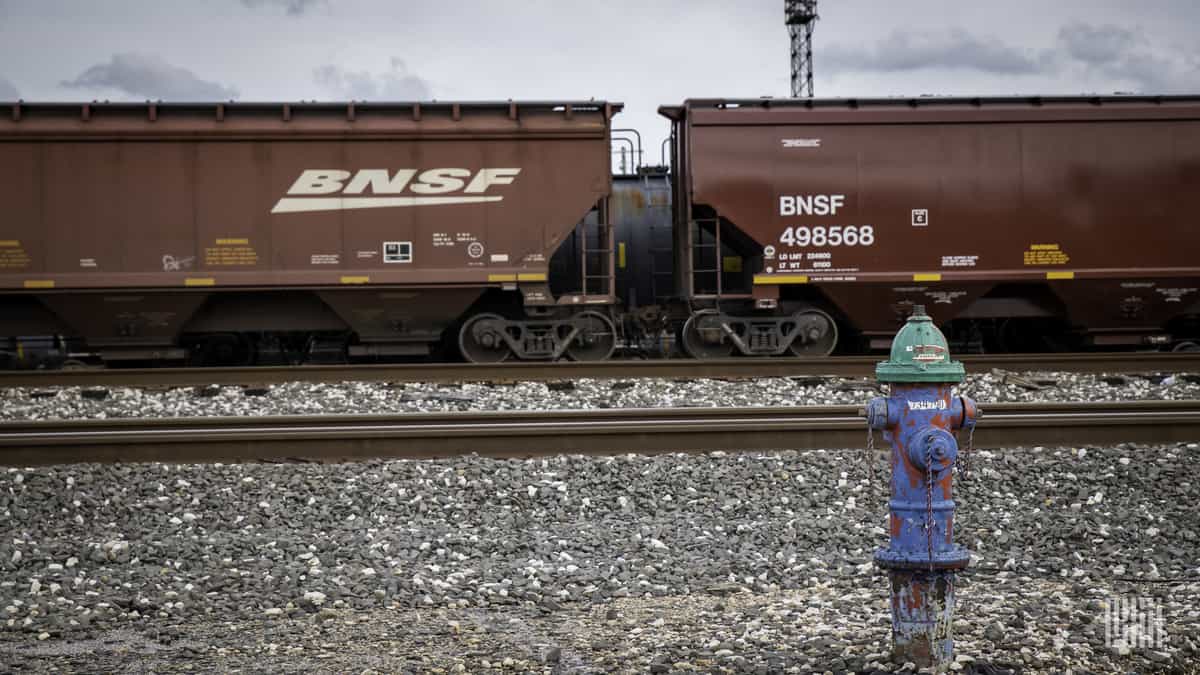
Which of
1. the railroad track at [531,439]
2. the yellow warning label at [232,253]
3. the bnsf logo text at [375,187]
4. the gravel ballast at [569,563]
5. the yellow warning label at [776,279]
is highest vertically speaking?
the bnsf logo text at [375,187]

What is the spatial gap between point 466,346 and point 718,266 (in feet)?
11.6

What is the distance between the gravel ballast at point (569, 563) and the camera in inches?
161

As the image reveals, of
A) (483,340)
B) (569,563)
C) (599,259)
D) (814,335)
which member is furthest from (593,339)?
(569,563)

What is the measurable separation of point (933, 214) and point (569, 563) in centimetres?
1039

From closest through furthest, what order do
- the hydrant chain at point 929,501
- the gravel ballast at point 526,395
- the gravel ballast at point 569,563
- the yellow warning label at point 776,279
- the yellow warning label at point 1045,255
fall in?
1. the hydrant chain at point 929,501
2. the gravel ballast at point 569,563
3. the gravel ballast at point 526,395
4. the yellow warning label at point 776,279
5. the yellow warning label at point 1045,255

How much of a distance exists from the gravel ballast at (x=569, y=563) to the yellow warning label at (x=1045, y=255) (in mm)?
7410

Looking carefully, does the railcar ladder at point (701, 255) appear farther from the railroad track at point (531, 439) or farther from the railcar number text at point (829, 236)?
the railroad track at point (531, 439)

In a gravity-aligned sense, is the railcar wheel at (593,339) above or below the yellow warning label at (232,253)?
below

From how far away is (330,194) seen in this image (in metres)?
13.7

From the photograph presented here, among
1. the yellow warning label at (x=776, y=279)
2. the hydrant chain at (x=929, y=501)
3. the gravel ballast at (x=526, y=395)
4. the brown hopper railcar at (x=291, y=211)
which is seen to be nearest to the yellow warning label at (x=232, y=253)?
the brown hopper railcar at (x=291, y=211)

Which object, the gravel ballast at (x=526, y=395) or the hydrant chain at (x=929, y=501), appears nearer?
the hydrant chain at (x=929, y=501)

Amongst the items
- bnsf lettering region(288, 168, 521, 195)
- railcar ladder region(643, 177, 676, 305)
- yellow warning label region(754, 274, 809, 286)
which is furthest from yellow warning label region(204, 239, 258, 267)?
yellow warning label region(754, 274, 809, 286)

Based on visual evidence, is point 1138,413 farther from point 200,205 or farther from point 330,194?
point 200,205

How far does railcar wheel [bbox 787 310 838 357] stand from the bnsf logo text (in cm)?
441
